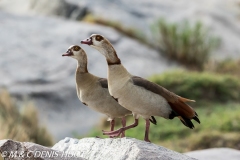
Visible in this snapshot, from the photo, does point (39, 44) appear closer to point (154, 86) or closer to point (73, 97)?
point (73, 97)

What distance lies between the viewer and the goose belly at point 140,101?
13.4 ft

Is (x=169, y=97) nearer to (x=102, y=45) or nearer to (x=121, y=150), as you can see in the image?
(x=121, y=150)

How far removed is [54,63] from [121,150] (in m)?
9.65

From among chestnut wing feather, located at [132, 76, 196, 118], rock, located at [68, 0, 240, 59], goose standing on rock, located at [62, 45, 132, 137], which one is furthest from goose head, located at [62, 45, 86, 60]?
rock, located at [68, 0, 240, 59]

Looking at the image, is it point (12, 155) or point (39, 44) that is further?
point (39, 44)

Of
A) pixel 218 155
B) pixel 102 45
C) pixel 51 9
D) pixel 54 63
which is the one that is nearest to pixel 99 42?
pixel 102 45

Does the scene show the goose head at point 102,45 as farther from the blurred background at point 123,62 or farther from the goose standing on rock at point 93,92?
the blurred background at point 123,62

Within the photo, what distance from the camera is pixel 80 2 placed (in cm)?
1831

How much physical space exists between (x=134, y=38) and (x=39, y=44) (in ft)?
→ 11.9

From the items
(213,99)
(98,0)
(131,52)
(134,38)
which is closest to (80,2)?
(98,0)

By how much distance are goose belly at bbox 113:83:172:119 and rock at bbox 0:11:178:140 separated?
636 centimetres

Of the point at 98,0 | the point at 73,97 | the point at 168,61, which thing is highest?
the point at 98,0

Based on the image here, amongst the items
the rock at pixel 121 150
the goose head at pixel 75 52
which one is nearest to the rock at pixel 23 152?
the rock at pixel 121 150

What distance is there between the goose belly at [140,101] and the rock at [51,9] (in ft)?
45.9
